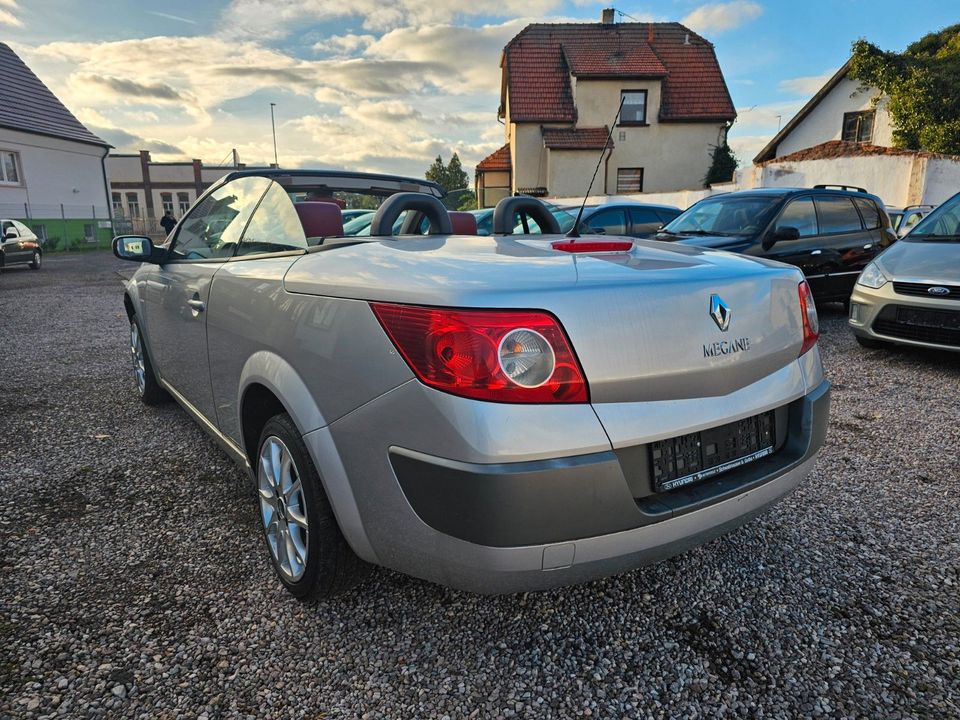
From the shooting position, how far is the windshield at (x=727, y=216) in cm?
731

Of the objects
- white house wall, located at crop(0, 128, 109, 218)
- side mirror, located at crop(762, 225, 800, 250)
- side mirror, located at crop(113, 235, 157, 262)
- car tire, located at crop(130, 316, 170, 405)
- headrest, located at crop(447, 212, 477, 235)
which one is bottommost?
car tire, located at crop(130, 316, 170, 405)

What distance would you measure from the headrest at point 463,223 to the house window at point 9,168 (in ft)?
103

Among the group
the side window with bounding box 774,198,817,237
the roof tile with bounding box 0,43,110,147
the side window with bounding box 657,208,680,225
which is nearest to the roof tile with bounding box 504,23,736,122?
the side window with bounding box 657,208,680,225

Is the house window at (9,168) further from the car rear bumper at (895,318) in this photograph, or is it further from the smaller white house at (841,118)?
the car rear bumper at (895,318)

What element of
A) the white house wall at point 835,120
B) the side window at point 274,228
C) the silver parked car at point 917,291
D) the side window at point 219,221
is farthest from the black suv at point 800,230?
the white house wall at point 835,120

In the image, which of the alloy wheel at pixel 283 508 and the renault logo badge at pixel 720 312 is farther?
the alloy wheel at pixel 283 508

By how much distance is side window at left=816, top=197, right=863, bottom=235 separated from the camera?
25.5 ft

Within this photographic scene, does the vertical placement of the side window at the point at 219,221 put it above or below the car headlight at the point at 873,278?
above

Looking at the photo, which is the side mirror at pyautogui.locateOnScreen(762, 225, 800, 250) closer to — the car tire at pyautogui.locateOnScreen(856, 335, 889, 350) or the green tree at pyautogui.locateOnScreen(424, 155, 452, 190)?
the car tire at pyautogui.locateOnScreen(856, 335, 889, 350)

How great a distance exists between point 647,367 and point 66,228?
34.7 metres

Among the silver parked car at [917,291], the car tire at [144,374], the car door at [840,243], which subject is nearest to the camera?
the car tire at [144,374]

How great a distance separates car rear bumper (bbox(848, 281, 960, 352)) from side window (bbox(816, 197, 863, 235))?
7.68 feet

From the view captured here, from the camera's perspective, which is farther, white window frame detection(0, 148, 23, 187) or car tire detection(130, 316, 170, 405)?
white window frame detection(0, 148, 23, 187)

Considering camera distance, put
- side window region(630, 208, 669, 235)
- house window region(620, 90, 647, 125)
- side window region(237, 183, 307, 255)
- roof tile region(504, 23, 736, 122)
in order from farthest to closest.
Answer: house window region(620, 90, 647, 125) → roof tile region(504, 23, 736, 122) → side window region(630, 208, 669, 235) → side window region(237, 183, 307, 255)
